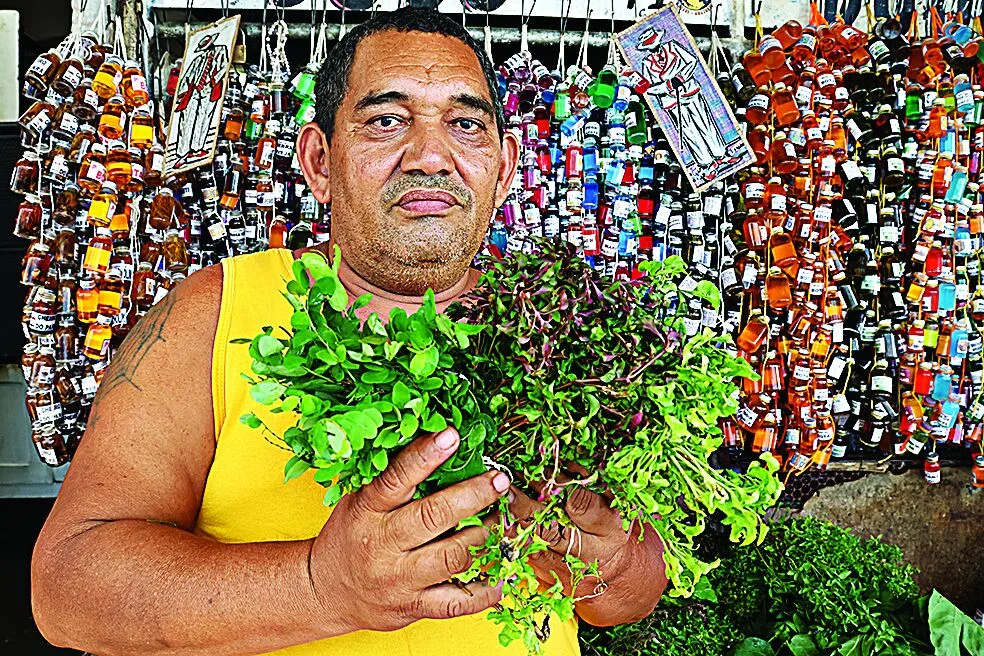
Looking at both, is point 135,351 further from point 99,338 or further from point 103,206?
point 103,206

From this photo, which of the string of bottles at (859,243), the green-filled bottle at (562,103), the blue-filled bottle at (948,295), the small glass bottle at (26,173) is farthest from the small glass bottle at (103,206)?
the blue-filled bottle at (948,295)

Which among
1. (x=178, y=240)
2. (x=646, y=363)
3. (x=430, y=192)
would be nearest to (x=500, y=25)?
(x=178, y=240)

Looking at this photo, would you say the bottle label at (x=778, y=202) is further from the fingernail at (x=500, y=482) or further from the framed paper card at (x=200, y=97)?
the fingernail at (x=500, y=482)

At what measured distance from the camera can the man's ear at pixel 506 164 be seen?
1.77m

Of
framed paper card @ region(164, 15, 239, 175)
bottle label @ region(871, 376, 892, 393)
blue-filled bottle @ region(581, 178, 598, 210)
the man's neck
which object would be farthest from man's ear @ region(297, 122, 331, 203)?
bottle label @ region(871, 376, 892, 393)

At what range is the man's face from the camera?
1.45m

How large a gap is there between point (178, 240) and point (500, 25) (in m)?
1.65

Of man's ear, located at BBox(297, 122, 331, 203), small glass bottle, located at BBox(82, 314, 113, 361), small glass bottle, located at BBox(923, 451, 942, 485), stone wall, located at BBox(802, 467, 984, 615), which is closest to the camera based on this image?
man's ear, located at BBox(297, 122, 331, 203)

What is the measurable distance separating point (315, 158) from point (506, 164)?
0.42 meters

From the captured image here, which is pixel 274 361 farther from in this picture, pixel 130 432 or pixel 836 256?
pixel 836 256

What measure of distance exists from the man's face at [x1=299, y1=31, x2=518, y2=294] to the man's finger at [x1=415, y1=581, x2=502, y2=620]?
0.65 m

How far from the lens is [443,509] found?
3.18 ft

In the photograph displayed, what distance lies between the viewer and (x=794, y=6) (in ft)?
10.3

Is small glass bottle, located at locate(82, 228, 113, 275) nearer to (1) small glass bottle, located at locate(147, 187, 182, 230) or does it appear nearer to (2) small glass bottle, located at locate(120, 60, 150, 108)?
(1) small glass bottle, located at locate(147, 187, 182, 230)
